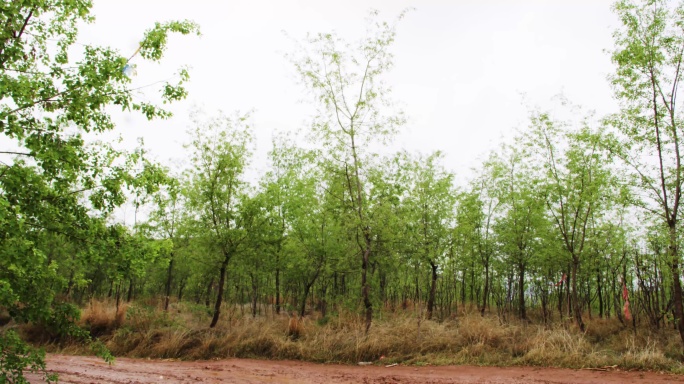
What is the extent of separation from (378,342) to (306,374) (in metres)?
2.92

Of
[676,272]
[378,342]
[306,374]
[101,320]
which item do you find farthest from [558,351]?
[101,320]

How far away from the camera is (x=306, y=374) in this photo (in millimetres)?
10461

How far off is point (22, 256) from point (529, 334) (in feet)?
44.5

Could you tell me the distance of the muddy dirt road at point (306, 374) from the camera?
9523 mm

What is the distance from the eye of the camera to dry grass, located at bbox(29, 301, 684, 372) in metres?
11.7

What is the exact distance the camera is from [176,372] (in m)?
10.4

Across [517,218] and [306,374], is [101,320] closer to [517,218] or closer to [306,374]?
[306,374]

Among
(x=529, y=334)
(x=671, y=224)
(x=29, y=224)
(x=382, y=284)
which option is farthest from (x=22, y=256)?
(x=382, y=284)

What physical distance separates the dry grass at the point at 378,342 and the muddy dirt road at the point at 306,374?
28.5 inches

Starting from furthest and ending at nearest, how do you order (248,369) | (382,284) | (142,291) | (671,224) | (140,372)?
1. (142,291)
2. (382,284)
3. (671,224)
4. (248,369)
5. (140,372)

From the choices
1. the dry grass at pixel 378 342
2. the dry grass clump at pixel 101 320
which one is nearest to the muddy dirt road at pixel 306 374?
the dry grass at pixel 378 342

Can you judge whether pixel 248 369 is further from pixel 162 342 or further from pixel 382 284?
pixel 382 284

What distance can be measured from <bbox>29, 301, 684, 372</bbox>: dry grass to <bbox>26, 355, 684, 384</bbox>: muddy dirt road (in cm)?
72

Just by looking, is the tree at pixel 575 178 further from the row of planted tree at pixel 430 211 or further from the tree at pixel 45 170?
Result: the tree at pixel 45 170
